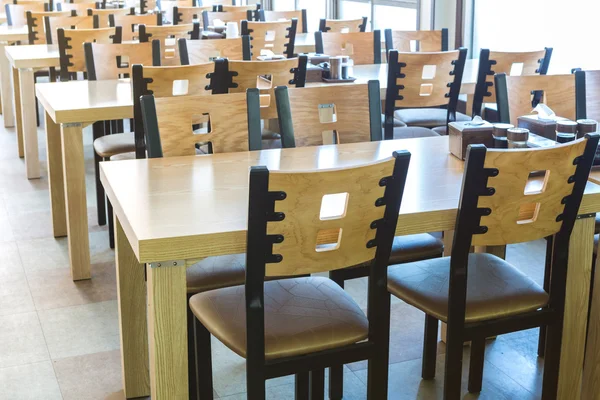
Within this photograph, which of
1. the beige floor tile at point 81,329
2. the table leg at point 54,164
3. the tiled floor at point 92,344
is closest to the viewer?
the tiled floor at point 92,344

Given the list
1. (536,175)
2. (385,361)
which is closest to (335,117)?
(536,175)

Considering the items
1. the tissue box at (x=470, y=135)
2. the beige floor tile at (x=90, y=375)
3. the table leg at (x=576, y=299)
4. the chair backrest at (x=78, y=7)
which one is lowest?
the beige floor tile at (x=90, y=375)

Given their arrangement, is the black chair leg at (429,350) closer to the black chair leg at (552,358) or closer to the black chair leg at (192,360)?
the black chair leg at (552,358)

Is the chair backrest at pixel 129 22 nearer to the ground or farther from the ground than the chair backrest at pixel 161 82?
farther from the ground

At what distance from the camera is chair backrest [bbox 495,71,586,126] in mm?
3055

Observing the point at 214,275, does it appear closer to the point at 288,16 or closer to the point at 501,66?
the point at 501,66

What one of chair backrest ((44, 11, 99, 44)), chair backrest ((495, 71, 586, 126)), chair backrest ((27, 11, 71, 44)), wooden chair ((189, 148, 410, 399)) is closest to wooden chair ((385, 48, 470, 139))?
chair backrest ((495, 71, 586, 126))

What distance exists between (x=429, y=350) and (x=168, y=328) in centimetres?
104

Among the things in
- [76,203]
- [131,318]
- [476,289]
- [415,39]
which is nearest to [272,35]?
[415,39]

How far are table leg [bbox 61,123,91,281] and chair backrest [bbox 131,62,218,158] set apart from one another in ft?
0.76

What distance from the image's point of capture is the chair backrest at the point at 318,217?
1.70 meters

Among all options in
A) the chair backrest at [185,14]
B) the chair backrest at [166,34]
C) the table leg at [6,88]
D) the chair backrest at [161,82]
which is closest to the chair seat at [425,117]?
the chair backrest at [161,82]

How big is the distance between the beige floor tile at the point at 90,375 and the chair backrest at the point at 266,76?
121 cm

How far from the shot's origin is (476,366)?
251 cm
